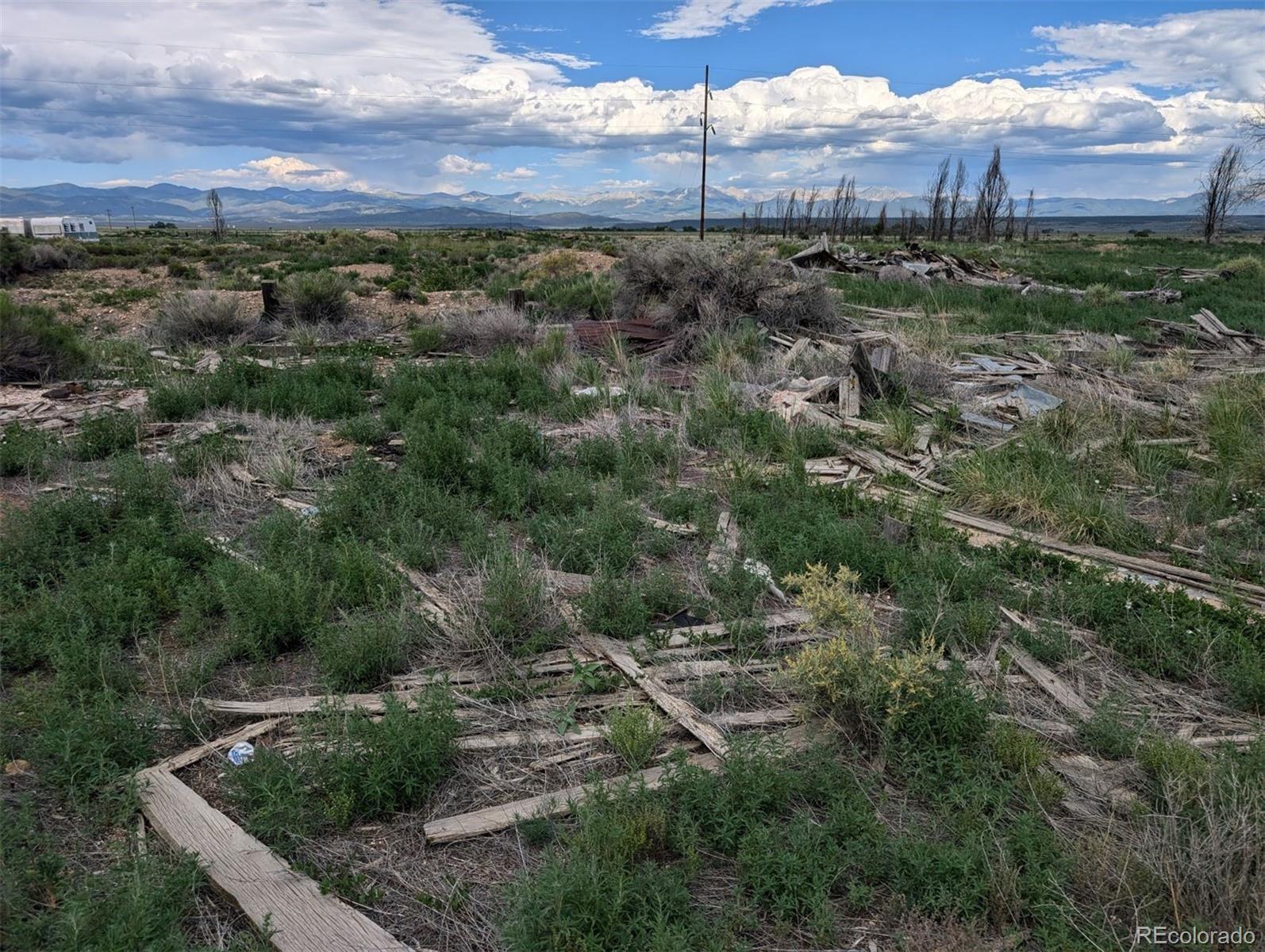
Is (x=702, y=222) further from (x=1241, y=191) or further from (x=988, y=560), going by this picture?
(x=988, y=560)

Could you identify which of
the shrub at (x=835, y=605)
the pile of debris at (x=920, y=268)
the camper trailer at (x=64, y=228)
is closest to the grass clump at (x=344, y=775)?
the shrub at (x=835, y=605)

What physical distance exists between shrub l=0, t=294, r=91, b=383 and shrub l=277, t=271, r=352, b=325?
4.06 meters

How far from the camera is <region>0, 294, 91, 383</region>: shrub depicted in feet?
34.2

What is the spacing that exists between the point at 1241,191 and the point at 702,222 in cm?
1907


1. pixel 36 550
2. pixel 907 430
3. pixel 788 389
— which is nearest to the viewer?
pixel 36 550

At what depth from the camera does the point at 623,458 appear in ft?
24.1

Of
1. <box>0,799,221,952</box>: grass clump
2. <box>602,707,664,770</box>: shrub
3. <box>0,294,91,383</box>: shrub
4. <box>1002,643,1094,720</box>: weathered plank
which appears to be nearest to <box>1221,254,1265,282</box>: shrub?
<box>1002,643,1094,720</box>: weathered plank

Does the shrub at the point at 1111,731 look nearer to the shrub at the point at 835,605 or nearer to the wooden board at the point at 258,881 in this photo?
the shrub at the point at 835,605

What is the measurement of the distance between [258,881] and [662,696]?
1.93 m

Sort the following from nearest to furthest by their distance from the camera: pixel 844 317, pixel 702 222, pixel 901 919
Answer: pixel 901 919, pixel 844 317, pixel 702 222

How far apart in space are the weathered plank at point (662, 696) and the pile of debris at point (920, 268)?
60.0 ft

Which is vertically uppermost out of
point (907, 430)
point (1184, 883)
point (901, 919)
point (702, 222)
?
point (702, 222)

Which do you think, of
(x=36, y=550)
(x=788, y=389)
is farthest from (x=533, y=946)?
(x=788, y=389)

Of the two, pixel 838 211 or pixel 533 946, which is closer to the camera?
pixel 533 946
